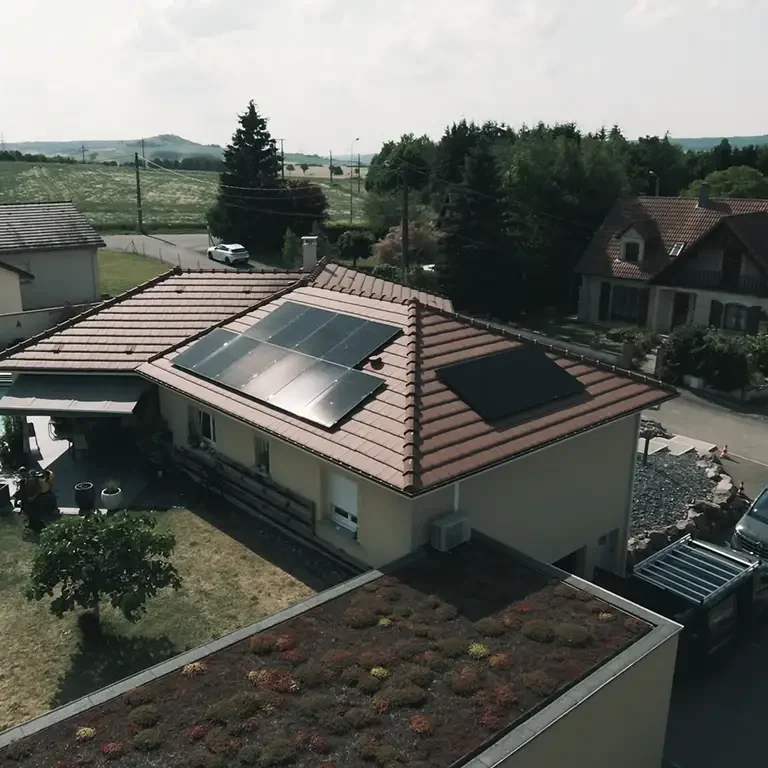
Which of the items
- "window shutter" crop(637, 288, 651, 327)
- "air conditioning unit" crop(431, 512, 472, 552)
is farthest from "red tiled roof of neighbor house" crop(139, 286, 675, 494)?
"window shutter" crop(637, 288, 651, 327)

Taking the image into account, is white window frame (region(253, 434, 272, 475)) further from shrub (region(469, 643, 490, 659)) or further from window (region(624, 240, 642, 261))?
window (region(624, 240, 642, 261))

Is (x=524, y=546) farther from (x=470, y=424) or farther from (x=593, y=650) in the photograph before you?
(x=593, y=650)

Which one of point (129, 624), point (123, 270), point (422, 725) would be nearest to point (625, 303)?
point (123, 270)

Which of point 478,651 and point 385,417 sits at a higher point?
point 385,417

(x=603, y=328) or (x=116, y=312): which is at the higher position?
(x=116, y=312)

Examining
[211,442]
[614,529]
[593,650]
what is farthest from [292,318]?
[593,650]

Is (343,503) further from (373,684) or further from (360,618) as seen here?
(373,684)
